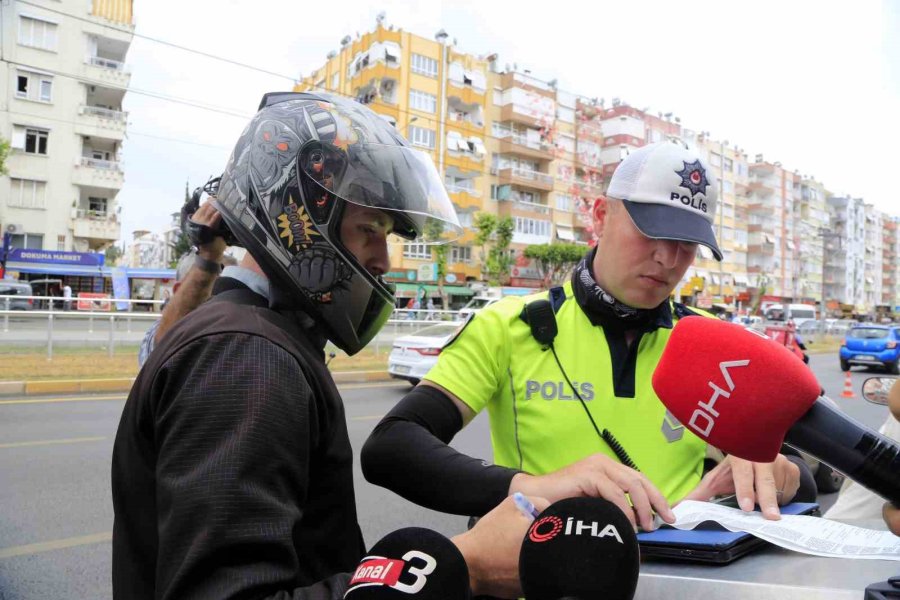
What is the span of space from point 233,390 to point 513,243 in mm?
44686

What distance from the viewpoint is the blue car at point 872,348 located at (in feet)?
62.8

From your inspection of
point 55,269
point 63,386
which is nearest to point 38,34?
point 55,269

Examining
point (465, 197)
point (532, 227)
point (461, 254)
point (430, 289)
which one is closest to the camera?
point (430, 289)

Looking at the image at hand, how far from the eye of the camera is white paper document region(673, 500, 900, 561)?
1124 millimetres

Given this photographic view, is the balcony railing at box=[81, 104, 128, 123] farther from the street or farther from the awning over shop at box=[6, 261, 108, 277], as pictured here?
the street

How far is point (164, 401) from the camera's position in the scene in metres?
1.00

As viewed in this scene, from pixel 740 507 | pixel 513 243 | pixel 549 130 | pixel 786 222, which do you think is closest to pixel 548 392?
pixel 740 507

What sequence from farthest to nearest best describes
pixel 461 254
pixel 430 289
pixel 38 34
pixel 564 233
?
pixel 564 233 < pixel 461 254 < pixel 430 289 < pixel 38 34

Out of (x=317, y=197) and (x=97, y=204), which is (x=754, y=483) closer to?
(x=317, y=197)

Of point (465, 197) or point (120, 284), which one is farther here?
point (465, 197)

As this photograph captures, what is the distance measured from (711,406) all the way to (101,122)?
3651 cm

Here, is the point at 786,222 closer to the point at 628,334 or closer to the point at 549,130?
the point at 549,130

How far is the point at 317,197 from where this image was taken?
4.68 ft

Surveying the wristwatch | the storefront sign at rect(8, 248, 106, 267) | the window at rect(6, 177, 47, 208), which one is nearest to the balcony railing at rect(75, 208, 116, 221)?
the window at rect(6, 177, 47, 208)
